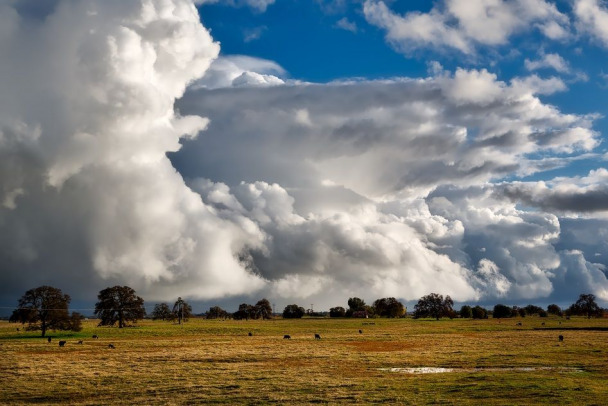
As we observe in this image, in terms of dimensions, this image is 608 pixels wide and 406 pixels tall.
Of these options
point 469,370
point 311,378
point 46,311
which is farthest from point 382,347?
point 46,311

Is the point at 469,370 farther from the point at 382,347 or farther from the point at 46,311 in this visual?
the point at 46,311

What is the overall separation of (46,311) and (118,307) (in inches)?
1454

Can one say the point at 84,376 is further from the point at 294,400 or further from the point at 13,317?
the point at 13,317

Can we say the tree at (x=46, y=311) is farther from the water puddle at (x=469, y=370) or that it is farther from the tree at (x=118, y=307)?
the water puddle at (x=469, y=370)

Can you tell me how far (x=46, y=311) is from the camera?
104 meters

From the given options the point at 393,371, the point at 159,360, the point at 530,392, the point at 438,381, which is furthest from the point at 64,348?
the point at 530,392

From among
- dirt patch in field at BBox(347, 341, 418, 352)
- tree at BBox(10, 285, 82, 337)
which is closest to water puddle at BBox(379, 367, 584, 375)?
dirt patch in field at BBox(347, 341, 418, 352)

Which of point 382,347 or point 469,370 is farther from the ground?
point 469,370

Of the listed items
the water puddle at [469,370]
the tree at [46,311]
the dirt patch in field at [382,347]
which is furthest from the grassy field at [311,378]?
the tree at [46,311]

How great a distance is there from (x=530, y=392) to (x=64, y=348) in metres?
63.8

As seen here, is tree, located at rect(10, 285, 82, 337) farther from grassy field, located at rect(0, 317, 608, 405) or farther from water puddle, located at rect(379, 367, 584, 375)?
water puddle, located at rect(379, 367, 584, 375)

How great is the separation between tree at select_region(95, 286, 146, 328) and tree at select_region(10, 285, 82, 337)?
31389 mm

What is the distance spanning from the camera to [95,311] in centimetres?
13738

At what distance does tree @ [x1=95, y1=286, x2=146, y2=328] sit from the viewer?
139 meters
